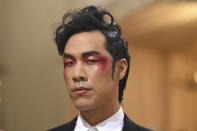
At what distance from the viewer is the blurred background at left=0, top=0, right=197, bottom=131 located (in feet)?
12.9

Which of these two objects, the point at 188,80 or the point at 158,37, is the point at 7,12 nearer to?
the point at 158,37

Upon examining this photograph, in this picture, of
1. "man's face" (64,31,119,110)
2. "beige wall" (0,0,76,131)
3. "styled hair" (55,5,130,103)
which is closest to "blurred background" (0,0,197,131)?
"beige wall" (0,0,76,131)

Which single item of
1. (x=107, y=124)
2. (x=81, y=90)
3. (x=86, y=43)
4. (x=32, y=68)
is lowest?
(x=32, y=68)

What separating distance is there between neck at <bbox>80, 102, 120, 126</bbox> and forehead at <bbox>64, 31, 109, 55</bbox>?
0.21m

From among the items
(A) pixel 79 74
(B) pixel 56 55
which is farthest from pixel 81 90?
(B) pixel 56 55

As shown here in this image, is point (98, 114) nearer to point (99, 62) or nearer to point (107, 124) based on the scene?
point (107, 124)

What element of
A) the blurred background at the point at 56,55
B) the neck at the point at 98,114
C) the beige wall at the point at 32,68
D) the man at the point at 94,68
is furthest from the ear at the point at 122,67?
the beige wall at the point at 32,68

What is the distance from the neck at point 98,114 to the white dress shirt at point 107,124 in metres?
0.01

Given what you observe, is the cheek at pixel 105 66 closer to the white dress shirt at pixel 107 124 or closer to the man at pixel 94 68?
the man at pixel 94 68

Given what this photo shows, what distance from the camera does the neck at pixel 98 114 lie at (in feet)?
4.97

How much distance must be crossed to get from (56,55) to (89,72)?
8.89 ft

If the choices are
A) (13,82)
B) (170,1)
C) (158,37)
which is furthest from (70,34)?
(158,37)

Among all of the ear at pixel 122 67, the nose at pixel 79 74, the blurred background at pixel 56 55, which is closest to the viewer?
the nose at pixel 79 74

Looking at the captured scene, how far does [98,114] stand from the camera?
1520mm
